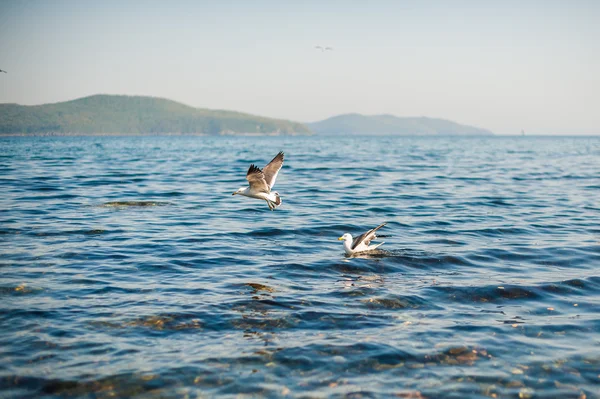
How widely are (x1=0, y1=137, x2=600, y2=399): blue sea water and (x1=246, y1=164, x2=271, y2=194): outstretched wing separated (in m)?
1.62

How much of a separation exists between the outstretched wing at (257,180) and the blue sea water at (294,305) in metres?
1.62

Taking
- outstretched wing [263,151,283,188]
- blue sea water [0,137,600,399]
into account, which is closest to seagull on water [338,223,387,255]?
blue sea water [0,137,600,399]

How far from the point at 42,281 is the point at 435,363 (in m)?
8.38

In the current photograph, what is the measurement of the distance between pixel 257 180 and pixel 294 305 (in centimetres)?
672

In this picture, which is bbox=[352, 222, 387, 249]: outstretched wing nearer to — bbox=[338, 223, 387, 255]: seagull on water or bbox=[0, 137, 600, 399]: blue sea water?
bbox=[338, 223, 387, 255]: seagull on water

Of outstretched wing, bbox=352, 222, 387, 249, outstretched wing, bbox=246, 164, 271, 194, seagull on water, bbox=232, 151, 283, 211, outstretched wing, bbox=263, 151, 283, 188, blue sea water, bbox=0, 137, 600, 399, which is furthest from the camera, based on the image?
outstretched wing, bbox=263, 151, 283, 188

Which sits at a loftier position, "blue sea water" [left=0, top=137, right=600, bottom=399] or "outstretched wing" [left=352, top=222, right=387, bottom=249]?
"outstretched wing" [left=352, top=222, right=387, bottom=249]

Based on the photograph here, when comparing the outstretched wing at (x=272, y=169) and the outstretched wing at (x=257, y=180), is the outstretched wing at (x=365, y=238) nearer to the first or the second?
the outstretched wing at (x=257, y=180)

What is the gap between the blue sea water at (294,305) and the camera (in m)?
7.37

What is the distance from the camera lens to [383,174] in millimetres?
41312

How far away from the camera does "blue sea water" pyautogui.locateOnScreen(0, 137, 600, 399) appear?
7.37 meters

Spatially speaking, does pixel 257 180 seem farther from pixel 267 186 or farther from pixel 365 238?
pixel 365 238

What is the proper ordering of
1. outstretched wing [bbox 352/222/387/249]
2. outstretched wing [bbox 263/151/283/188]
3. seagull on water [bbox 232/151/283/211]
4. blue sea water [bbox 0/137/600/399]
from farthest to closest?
outstretched wing [bbox 263/151/283/188] → seagull on water [bbox 232/151/283/211] → outstretched wing [bbox 352/222/387/249] → blue sea water [bbox 0/137/600/399]

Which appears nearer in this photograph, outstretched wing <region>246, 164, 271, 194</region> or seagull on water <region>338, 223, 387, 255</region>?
seagull on water <region>338, 223, 387, 255</region>
